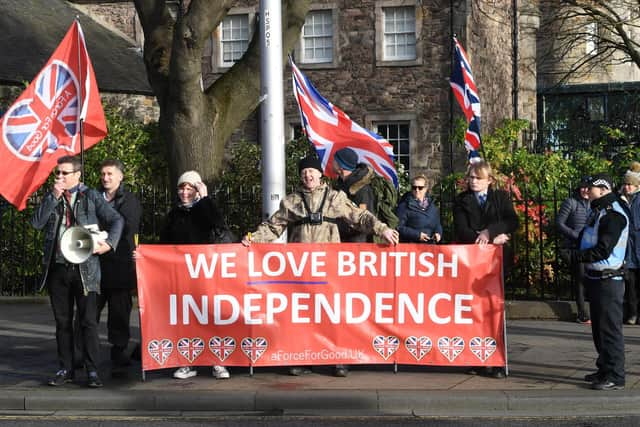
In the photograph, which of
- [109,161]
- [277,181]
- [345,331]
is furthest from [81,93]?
[345,331]

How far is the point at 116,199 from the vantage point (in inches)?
406

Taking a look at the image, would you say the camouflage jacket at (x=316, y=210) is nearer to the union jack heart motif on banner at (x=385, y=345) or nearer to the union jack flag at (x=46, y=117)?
the union jack heart motif on banner at (x=385, y=345)

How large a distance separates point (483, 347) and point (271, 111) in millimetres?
3357

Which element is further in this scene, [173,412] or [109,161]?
[109,161]

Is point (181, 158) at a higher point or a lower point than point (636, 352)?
higher

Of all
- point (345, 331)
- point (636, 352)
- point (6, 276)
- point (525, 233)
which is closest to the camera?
point (345, 331)

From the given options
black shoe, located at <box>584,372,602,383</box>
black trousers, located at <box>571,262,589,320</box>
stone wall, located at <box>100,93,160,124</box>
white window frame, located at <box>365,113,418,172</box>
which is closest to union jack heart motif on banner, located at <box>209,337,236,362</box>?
black shoe, located at <box>584,372,602,383</box>

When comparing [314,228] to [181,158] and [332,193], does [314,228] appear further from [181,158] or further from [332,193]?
[181,158]

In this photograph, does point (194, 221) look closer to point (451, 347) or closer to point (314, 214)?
point (314, 214)

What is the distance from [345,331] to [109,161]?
266 centimetres

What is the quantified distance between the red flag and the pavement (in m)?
1.82

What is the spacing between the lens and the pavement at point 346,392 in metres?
8.59

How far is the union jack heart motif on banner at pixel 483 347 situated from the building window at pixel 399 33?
19799mm

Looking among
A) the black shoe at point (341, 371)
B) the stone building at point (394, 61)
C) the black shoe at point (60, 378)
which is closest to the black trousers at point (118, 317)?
the black shoe at point (60, 378)
